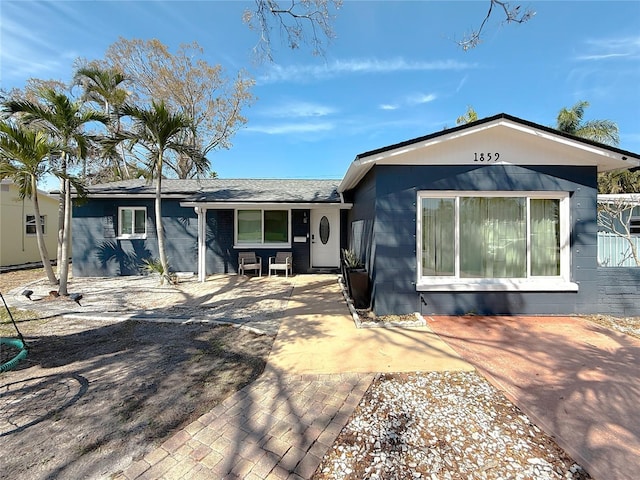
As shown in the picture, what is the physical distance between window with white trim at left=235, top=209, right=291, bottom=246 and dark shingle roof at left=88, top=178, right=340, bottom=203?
0.70m

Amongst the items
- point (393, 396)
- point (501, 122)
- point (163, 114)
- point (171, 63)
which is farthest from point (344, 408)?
point (171, 63)

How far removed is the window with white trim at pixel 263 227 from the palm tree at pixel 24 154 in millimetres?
5186

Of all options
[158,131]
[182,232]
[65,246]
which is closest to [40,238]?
[65,246]

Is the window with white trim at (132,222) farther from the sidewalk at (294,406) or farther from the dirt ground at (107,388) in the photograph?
the sidewalk at (294,406)

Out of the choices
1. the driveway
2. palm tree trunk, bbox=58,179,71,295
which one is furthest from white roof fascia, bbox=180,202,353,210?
the driveway

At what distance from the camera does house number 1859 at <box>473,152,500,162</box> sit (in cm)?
534

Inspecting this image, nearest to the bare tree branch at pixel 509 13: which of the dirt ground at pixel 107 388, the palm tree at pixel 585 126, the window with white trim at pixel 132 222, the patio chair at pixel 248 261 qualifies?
the dirt ground at pixel 107 388

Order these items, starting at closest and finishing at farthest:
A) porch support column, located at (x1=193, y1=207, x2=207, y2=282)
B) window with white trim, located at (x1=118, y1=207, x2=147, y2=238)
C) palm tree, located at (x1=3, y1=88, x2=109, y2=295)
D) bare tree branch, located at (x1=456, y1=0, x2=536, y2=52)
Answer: bare tree branch, located at (x1=456, y1=0, x2=536, y2=52) < palm tree, located at (x1=3, y1=88, x2=109, y2=295) < porch support column, located at (x1=193, y1=207, x2=207, y2=282) < window with white trim, located at (x1=118, y1=207, x2=147, y2=238)

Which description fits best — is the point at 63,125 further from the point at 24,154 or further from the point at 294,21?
the point at 294,21

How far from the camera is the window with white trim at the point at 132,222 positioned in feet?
33.4

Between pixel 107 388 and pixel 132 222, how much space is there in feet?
28.9

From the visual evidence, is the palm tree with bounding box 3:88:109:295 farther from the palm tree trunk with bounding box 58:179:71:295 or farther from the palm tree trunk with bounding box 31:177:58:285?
the palm tree trunk with bounding box 31:177:58:285

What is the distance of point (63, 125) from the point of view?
6879 mm

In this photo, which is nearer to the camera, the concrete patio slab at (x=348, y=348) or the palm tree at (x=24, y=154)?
the concrete patio slab at (x=348, y=348)
